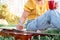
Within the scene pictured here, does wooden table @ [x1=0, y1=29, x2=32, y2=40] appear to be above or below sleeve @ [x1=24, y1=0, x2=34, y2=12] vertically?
below

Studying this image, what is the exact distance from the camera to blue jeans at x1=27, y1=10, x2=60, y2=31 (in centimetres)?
223

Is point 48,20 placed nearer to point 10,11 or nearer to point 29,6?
point 29,6

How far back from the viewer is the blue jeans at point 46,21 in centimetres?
223

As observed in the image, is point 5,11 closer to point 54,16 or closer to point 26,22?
point 26,22

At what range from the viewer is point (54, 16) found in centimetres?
224

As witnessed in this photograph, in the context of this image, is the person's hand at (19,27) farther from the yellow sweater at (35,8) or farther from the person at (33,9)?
the yellow sweater at (35,8)

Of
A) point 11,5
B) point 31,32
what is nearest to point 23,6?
point 11,5

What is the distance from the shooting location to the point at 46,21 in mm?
2260

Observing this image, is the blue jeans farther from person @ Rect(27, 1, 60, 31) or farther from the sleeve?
the sleeve

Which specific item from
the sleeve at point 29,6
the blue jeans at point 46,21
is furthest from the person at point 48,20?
the sleeve at point 29,6

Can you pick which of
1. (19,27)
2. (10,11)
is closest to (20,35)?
(19,27)

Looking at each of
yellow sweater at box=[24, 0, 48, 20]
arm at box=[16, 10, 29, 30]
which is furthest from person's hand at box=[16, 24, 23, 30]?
yellow sweater at box=[24, 0, 48, 20]

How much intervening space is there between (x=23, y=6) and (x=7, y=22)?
281 millimetres

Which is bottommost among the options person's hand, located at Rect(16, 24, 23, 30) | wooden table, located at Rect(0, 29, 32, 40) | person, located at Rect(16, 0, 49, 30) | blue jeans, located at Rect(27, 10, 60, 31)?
wooden table, located at Rect(0, 29, 32, 40)
